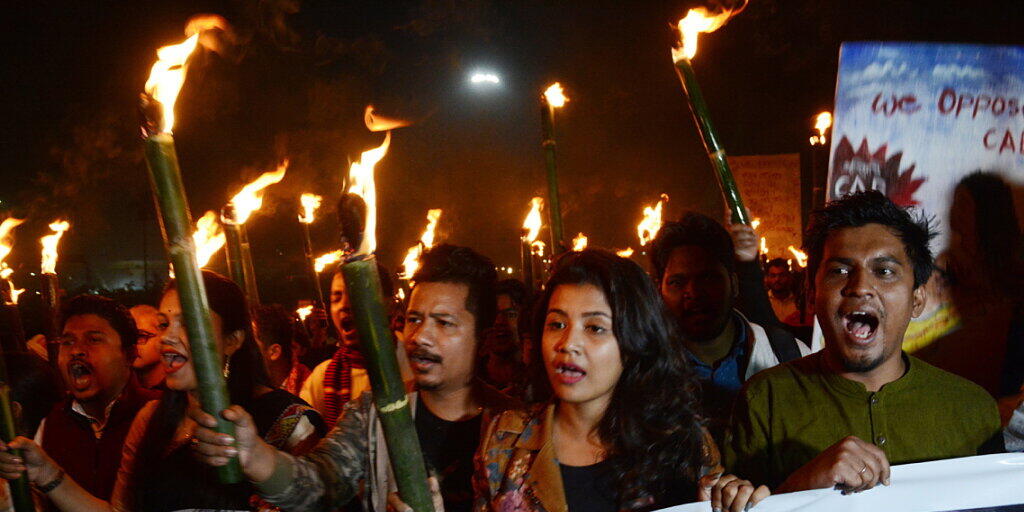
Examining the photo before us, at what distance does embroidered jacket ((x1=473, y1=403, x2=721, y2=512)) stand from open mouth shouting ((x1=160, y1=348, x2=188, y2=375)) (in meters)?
1.28

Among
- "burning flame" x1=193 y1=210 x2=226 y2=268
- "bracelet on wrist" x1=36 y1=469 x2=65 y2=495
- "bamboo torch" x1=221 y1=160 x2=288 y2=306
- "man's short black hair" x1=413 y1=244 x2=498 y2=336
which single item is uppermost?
"burning flame" x1=193 y1=210 x2=226 y2=268

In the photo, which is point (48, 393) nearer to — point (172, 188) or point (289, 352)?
point (289, 352)

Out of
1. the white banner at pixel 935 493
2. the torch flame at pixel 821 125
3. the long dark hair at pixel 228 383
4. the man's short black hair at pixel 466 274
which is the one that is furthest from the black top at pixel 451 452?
the torch flame at pixel 821 125

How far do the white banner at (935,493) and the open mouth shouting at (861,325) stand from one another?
46 centimetres

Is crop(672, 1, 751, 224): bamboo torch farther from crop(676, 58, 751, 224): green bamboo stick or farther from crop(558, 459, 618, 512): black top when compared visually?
crop(558, 459, 618, 512): black top

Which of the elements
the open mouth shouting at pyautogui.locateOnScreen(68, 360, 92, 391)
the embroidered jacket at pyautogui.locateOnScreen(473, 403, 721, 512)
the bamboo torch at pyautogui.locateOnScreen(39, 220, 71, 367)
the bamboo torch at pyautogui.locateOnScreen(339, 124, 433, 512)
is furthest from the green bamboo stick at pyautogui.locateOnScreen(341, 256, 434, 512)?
the bamboo torch at pyautogui.locateOnScreen(39, 220, 71, 367)

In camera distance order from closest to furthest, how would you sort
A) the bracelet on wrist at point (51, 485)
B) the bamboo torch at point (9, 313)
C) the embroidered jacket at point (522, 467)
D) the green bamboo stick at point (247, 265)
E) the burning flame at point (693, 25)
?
the embroidered jacket at point (522, 467) → the bracelet on wrist at point (51, 485) → the burning flame at point (693, 25) → the green bamboo stick at point (247, 265) → the bamboo torch at point (9, 313)

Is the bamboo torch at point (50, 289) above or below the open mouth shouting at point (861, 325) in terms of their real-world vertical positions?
above

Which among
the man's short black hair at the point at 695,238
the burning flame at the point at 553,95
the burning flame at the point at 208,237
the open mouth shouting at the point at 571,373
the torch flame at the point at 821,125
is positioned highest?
the torch flame at the point at 821,125

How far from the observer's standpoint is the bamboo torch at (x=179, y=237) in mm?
1344

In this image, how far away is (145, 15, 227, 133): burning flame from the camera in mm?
1436

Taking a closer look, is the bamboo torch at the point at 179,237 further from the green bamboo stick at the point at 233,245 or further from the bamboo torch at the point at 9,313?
the bamboo torch at the point at 9,313

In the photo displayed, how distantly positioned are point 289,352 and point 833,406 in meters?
4.72

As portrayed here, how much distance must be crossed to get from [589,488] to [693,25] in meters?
2.08
